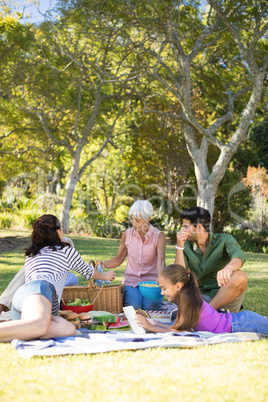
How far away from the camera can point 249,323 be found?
3.92m

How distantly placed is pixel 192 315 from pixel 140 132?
1452cm

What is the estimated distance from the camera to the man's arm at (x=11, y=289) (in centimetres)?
A: 448

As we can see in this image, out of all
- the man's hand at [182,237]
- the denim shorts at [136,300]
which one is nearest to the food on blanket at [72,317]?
the denim shorts at [136,300]

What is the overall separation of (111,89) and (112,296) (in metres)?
14.0

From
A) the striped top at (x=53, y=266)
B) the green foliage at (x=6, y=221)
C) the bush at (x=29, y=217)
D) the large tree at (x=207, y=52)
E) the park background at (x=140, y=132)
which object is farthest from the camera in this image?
the green foliage at (x=6, y=221)

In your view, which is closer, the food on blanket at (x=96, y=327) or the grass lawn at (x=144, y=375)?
the grass lawn at (x=144, y=375)

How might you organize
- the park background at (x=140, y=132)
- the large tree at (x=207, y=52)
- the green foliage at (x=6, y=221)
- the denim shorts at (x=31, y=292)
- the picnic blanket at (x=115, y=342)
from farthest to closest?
1. the green foliage at (x=6, y=221)
2. the large tree at (x=207, y=52)
3. the denim shorts at (x=31, y=292)
4. the picnic blanket at (x=115, y=342)
5. the park background at (x=140, y=132)

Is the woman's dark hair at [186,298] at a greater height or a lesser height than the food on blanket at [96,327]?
greater

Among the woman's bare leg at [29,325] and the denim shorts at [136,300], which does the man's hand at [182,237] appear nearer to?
the denim shorts at [136,300]

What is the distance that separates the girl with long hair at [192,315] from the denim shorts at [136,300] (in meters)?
1.06

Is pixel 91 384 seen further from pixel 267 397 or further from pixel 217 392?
pixel 267 397

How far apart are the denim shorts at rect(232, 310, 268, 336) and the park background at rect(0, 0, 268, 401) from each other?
0.39m

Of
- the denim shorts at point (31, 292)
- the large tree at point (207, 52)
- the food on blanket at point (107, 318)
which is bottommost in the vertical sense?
the food on blanket at point (107, 318)

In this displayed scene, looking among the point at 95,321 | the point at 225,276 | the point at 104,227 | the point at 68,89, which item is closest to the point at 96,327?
the point at 95,321
